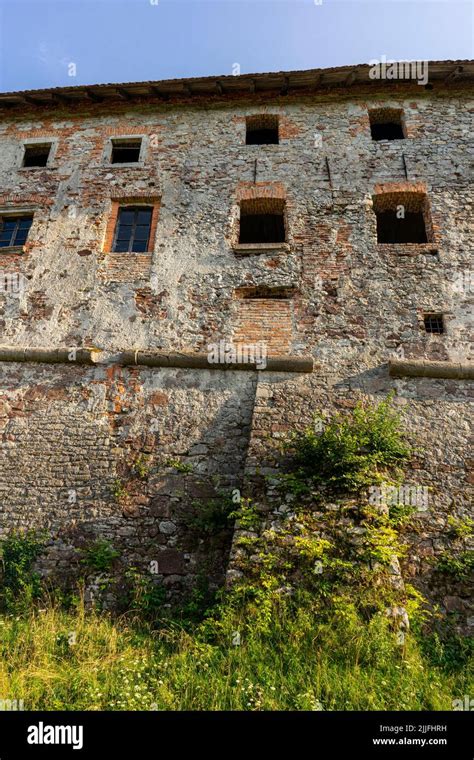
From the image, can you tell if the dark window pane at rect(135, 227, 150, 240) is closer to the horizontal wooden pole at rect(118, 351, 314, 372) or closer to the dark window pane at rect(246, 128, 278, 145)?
the horizontal wooden pole at rect(118, 351, 314, 372)

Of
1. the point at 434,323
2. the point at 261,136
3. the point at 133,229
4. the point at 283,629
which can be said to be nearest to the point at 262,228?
the point at 261,136

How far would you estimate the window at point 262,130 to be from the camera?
11.6 m

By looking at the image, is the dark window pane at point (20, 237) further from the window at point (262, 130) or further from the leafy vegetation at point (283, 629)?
the leafy vegetation at point (283, 629)

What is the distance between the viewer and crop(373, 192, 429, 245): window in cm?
1012

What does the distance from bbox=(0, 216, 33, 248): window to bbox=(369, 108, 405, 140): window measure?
812 cm

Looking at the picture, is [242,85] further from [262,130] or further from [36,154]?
[36,154]

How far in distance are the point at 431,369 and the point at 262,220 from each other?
5310mm

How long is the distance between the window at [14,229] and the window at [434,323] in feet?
27.4

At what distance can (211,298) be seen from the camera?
9.27 meters

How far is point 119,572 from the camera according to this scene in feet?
22.7

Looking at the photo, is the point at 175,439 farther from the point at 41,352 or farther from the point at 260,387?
the point at 41,352
